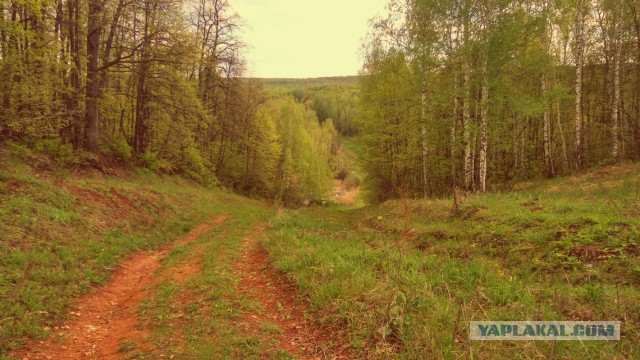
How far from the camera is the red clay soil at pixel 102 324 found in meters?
5.38

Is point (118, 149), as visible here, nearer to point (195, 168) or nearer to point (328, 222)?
point (195, 168)

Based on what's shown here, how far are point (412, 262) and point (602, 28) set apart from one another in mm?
25531

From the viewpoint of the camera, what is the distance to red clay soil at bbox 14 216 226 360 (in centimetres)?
538

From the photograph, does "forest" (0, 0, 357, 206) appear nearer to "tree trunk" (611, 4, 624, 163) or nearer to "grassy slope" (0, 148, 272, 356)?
"grassy slope" (0, 148, 272, 356)

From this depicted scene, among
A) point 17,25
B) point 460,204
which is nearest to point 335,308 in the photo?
point 460,204

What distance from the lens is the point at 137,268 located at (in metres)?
9.93

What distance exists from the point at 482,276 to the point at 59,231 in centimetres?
1101

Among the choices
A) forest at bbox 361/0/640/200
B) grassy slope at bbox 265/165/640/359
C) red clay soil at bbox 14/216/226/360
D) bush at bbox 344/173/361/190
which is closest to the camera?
grassy slope at bbox 265/165/640/359

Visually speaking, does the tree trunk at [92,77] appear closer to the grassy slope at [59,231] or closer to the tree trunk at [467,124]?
the grassy slope at [59,231]

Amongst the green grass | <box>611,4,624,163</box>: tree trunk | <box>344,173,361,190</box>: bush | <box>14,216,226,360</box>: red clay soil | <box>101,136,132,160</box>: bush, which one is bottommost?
<box>344,173,361,190</box>: bush

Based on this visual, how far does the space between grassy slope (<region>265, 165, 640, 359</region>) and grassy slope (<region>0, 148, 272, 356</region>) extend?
15.3 ft

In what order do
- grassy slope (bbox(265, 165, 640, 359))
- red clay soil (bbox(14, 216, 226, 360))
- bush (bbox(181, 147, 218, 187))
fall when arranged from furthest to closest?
bush (bbox(181, 147, 218, 187)), red clay soil (bbox(14, 216, 226, 360)), grassy slope (bbox(265, 165, 640, 359))

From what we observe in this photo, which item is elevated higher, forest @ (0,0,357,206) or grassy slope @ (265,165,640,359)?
forest @ (0,0,357,206)

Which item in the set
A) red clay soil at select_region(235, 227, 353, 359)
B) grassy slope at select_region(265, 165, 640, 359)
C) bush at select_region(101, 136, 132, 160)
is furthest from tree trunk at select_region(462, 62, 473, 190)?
bush at select_region(101, 136, 132, 160)
